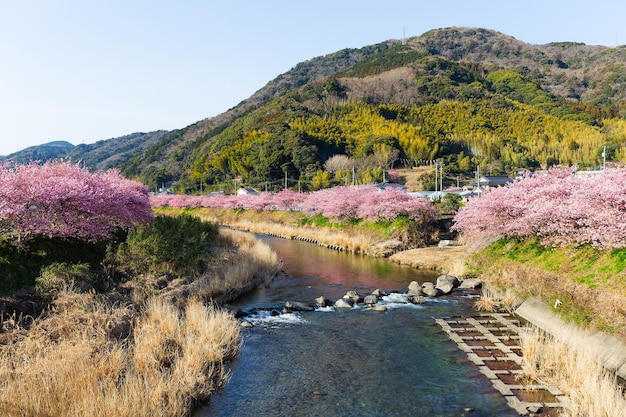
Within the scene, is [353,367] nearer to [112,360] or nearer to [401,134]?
[112,360]

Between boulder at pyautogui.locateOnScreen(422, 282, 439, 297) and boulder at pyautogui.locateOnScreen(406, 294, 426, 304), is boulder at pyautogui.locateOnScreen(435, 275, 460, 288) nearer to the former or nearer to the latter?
boulder at pyautogui.locateOnScreen(422, 282, 439, 297)

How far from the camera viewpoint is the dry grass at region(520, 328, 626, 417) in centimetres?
912

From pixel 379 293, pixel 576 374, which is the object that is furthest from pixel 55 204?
pixel 576 374

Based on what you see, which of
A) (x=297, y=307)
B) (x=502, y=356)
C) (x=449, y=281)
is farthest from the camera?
(x=449, y=281)

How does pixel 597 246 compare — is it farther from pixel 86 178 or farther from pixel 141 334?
pixel 86 178

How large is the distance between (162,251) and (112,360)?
11.5 m

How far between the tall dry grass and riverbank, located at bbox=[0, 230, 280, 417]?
0.07ft

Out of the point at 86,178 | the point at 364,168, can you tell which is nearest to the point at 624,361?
the point at 86,178

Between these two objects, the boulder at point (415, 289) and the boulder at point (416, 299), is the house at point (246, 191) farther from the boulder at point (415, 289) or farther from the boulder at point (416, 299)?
the boulder at point (416, 299)

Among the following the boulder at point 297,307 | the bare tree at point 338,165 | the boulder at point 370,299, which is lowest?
the boulder at point 370,299

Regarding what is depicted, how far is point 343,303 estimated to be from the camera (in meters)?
20.2

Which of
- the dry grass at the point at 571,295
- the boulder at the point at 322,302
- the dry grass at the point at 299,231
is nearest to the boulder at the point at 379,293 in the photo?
the boulder at the point at 322,302

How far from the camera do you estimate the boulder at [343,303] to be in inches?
787

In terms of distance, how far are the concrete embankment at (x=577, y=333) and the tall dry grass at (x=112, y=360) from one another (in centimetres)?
1094
